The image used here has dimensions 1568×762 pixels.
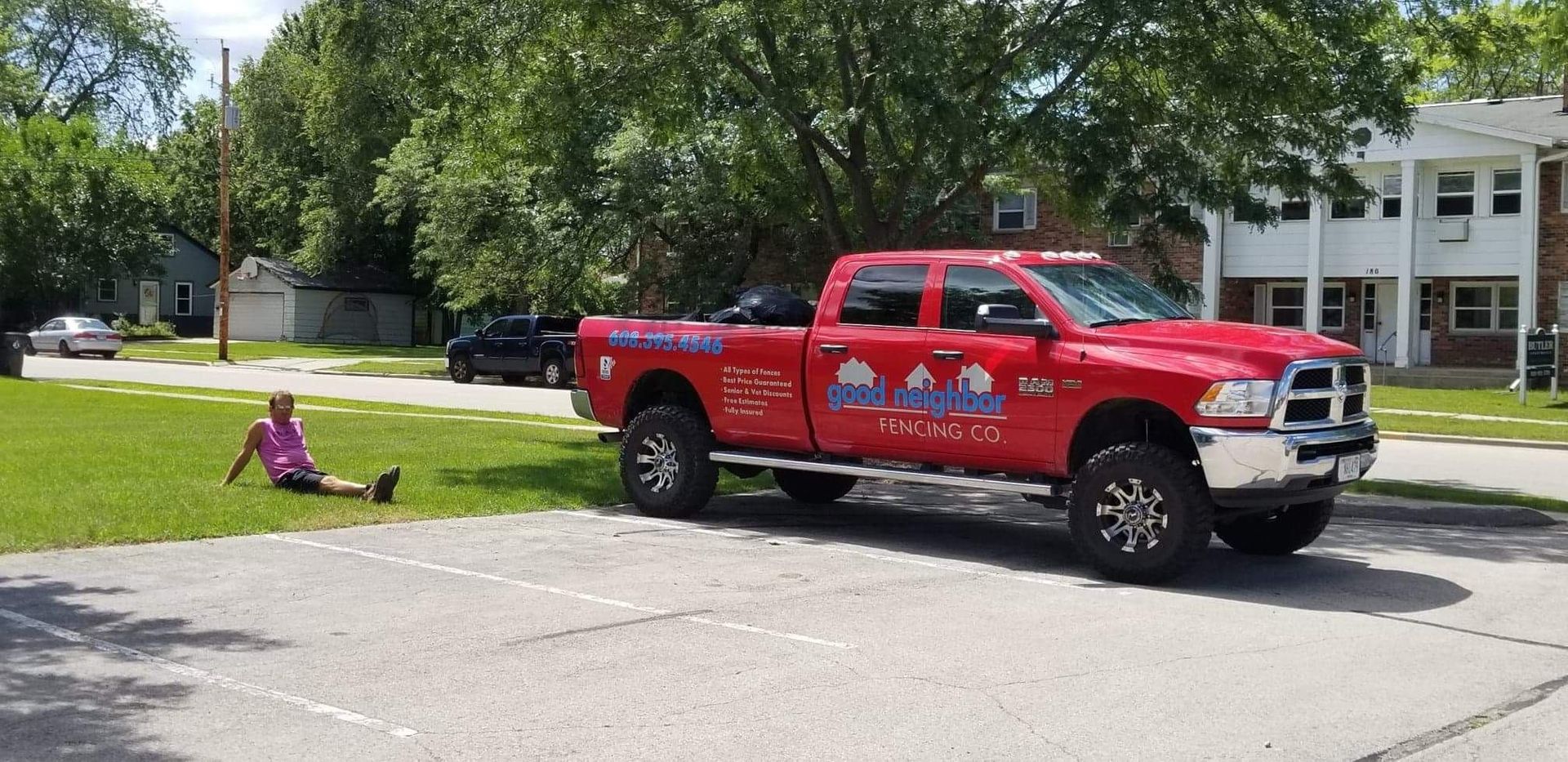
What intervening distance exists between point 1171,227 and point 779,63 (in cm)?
437

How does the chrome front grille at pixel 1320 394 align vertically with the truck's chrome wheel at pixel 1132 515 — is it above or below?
above

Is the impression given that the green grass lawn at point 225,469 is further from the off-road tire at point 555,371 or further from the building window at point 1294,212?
the building window at point 1294,212

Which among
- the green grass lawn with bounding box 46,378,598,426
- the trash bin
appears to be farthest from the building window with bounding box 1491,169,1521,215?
the trash bin

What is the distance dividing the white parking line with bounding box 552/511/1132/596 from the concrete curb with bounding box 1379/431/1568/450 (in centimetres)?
1367

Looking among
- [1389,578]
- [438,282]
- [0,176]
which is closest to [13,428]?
[1389,578]

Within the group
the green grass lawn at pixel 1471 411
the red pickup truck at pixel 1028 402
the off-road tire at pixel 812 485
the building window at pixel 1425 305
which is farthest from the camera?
the building window at pixel 1425 305

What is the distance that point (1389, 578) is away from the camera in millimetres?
9406

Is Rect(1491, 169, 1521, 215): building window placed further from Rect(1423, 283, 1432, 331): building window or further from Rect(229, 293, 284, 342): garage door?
Rect(229, 293, 284, 342): garage door

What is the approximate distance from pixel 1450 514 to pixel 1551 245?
82.1 feet

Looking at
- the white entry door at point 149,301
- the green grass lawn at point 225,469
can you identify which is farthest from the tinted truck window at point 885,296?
the white entry door at point 149,301

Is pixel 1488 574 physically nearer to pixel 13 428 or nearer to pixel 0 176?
pixel 13 428

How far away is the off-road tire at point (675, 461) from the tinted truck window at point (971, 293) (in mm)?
2437

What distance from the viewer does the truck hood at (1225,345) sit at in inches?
339

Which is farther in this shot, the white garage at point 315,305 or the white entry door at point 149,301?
the white entry door at point 149,301
